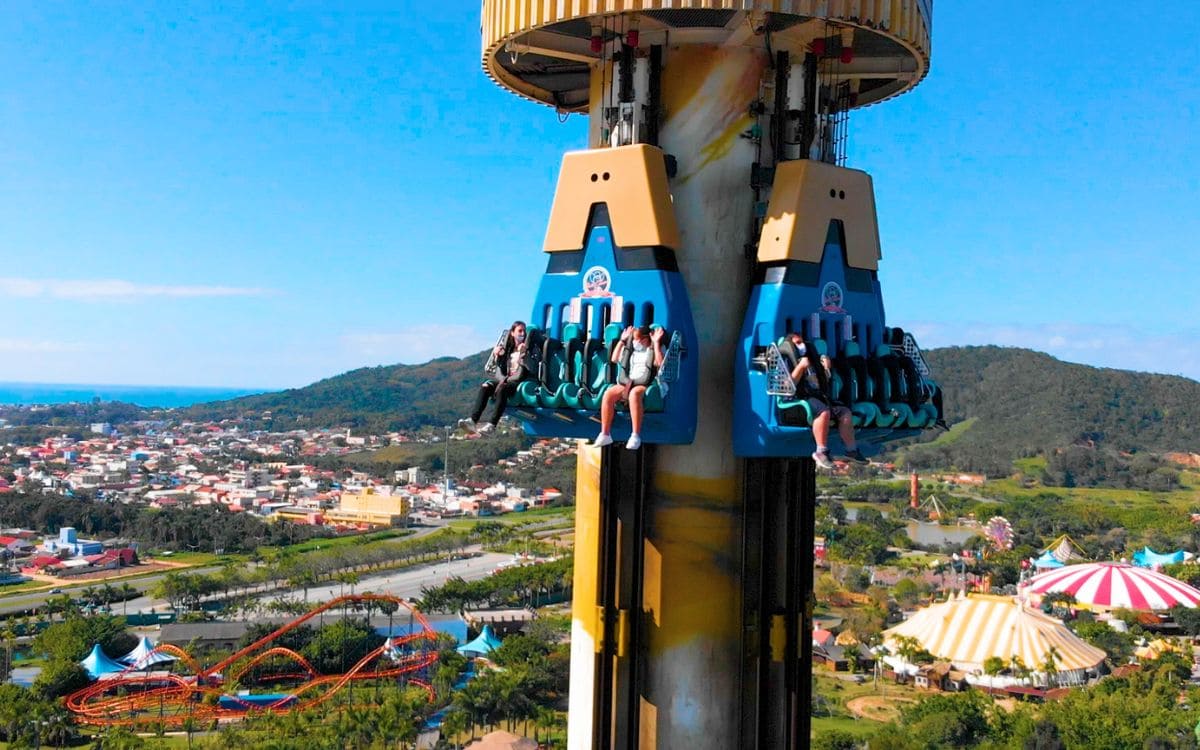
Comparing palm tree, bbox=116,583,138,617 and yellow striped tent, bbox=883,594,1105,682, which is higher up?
yellow striped tent, bbox=883,594,1105,682

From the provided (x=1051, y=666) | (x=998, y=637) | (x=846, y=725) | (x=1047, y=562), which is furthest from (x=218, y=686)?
(x=1047, y=562)

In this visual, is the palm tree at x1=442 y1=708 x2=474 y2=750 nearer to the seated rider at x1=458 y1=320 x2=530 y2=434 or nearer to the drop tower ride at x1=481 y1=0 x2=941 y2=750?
the drop tower ride at x1=481 y1=0 x2=941 y2=750

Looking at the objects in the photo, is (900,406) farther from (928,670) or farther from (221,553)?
(221,553)

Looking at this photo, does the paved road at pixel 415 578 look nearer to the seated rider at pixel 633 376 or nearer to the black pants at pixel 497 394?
the black pants at pixel 497 394

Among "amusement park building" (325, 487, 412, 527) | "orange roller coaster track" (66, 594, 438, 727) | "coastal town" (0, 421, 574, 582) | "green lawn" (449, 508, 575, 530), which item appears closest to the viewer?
"orange roller coaster track" (66, 594, 438, 727)

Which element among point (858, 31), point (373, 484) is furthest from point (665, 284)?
point (373, 484)

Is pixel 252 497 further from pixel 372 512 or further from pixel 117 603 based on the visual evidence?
pixel 117 603

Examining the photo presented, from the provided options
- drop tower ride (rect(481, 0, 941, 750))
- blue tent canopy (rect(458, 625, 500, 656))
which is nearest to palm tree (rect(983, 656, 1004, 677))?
blue tent canopy (rect(458, 625, 500, 656))

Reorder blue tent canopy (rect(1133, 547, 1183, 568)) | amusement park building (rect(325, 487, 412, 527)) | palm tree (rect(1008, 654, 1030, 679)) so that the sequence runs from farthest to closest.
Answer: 1. amusement park building (rect(325, 487, 412, 527))
2. blue tent canopy (rect(1133, 547, 1183, 568))
3. palm tree (rect(1008, 654, 1030, 679))

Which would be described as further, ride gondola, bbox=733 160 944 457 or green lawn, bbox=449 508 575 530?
green lawn, bbox=449 508 575 530
